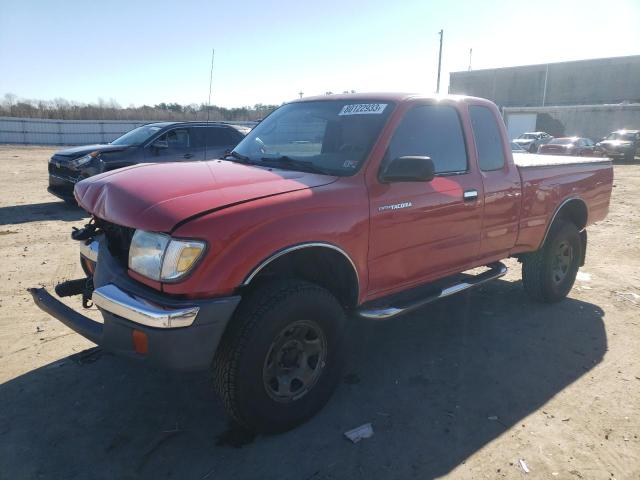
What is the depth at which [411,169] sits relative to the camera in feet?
10.3

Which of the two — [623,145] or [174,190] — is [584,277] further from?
[623,145]

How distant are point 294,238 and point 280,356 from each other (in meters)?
0.72

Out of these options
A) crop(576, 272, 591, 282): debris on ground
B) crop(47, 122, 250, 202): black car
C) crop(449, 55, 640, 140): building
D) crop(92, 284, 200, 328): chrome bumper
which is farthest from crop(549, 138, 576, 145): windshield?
crop(92, 284, 200, 328): chrome bumper

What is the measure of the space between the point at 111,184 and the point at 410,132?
7.00ft

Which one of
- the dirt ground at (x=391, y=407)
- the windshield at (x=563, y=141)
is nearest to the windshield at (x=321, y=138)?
the dirt ground at (x=391, y=407)

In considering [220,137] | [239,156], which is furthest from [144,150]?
[239,156]

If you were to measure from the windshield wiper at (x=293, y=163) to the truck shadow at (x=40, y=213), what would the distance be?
20.3 feet

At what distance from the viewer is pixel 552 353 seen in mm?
4133

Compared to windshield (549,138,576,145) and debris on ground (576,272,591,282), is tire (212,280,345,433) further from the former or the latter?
windshield (549,138,576,145)

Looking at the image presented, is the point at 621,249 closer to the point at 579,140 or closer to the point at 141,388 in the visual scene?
the point at 141,388

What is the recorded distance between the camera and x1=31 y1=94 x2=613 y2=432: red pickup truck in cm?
254

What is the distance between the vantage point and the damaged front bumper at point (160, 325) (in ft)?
8.03

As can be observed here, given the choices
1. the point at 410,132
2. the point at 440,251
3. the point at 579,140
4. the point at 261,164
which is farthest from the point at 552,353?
the point at 579,140

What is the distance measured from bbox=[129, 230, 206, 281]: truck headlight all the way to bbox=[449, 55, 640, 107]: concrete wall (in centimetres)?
5455
